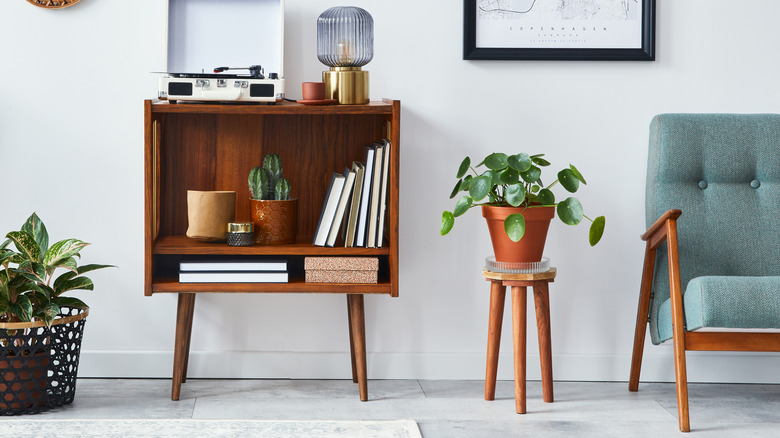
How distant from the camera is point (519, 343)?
2156 mm

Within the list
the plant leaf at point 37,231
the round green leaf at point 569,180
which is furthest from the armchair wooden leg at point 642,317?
the plant leaf at point 37,231

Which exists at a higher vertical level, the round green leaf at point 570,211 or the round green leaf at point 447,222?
the round green leaf at point 570,211

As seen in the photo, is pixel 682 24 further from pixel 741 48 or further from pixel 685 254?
pixel 685 254

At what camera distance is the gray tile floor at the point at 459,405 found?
2.06 metres

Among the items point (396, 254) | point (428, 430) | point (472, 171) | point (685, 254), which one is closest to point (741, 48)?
point (685, 254)

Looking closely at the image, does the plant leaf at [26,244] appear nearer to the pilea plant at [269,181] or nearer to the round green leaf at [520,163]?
the pilea plant at [269,181]

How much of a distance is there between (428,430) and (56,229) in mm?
1356

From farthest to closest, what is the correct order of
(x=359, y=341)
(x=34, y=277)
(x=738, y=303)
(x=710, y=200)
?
(x=710, y=200), (x=359, y=341), (x=34, y=277), (x=738, y=303)

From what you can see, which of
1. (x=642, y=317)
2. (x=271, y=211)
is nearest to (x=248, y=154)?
(x=271, y=211)

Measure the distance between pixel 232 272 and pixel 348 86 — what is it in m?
0.62

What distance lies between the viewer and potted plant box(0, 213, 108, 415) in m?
2.03

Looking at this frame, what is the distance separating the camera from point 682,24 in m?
2.48

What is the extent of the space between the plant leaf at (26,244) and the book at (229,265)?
38 cm

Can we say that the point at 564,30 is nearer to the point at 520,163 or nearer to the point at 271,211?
the point at 520,163
